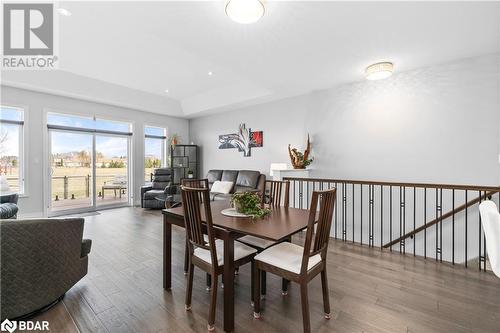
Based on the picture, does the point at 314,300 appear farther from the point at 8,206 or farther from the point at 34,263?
the point at 8,206

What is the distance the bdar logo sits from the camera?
171 centimetres

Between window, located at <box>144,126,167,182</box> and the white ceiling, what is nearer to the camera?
the white ceiling

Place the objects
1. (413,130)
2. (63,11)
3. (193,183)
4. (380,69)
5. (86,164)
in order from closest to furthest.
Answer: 1. (63,11)
2. (193,183)
3. (380,69)
4. (413,130)
5. (86,164)

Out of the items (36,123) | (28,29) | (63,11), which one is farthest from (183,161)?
(63,11)

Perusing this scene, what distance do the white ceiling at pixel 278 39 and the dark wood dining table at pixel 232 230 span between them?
2.11 metres

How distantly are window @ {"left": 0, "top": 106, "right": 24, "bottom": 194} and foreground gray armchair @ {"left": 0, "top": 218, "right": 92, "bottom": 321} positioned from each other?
4.07m

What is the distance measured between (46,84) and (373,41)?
6.00 meters

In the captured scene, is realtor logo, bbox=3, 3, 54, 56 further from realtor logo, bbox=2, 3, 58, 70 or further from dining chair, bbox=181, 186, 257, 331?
dining chair, bbox=181, 186, 257, 331

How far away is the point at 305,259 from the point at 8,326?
7.71 feet

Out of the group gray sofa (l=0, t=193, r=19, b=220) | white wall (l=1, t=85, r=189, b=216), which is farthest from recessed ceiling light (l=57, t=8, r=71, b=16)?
white wall (l=1, t=85, r=189, b=216)

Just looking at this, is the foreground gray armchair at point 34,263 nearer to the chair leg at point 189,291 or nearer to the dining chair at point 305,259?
the chair leg at point 189,291

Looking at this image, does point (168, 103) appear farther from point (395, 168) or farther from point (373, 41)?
point (395, 168)

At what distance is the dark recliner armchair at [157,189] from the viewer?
601 centimetres

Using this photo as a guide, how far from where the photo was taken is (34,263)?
181 cm
